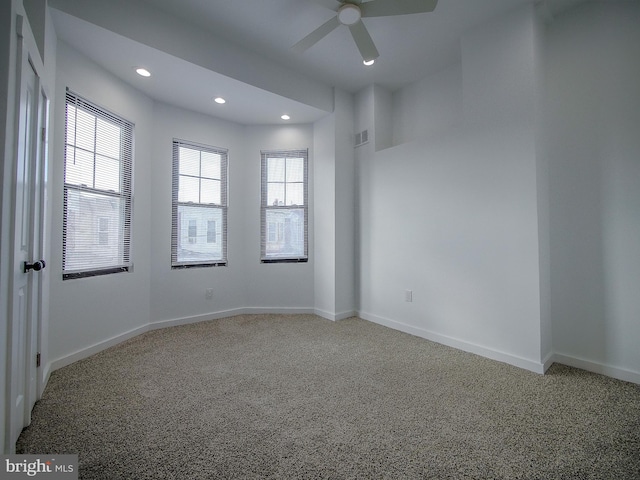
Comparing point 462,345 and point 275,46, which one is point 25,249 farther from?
point 462,345

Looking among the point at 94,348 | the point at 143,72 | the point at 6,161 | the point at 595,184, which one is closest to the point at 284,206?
the point at 143,72

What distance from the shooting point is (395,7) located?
211 centimetres

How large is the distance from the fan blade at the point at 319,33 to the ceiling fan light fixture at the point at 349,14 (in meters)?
0.06

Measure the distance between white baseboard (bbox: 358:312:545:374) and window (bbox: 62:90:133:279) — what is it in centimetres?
301

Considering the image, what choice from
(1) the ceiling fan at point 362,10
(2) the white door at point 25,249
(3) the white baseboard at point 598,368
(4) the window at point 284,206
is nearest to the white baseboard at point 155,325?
(2) the white door at point 25,249

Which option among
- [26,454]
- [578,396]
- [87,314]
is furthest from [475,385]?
[87,314]

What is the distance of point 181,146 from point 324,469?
3696mm

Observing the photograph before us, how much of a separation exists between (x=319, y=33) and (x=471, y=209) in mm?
2053

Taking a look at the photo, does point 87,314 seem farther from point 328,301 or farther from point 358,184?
point 358,184

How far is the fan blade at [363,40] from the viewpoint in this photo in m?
2.30

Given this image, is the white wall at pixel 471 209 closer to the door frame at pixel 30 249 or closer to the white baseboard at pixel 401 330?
the white baseboard at pixel 401 330

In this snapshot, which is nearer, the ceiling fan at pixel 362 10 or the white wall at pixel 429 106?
the ceiling fan at pixel 362 10

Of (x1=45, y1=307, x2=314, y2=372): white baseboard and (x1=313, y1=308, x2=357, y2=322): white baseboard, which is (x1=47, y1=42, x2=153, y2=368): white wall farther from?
(x1=313, y1=308, x2=357, y2=322): white baseboard

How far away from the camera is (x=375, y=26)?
273 cm
